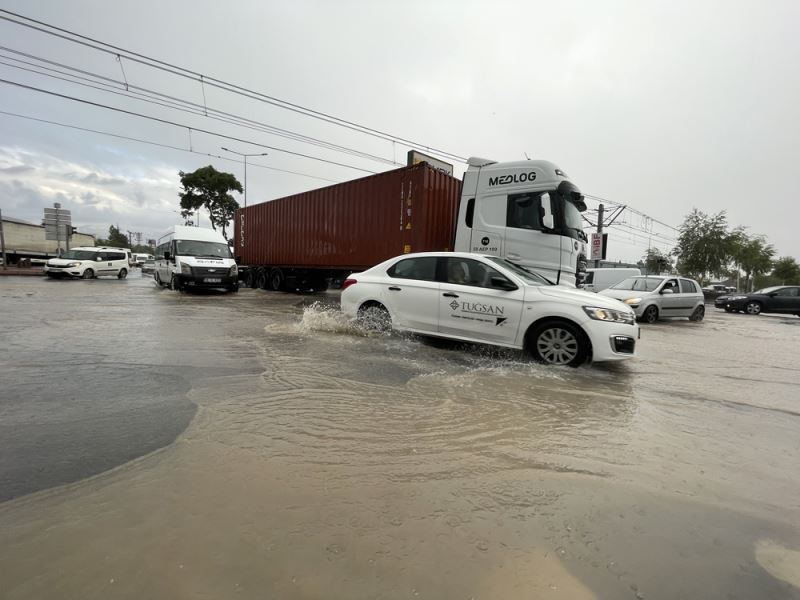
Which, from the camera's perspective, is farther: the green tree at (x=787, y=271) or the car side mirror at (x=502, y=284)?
the green tree at (x=787, y=271)

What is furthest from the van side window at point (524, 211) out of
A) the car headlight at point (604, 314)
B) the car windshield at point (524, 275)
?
the car headlight at point (604, 314)

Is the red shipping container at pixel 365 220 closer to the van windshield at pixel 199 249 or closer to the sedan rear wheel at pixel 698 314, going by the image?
the van windshield at pixel 199 249

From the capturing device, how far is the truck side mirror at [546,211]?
24.4 feet

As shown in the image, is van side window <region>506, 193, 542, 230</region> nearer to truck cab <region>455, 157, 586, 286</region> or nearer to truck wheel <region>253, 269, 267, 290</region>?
truck cab <region>455, 157, 586, 286</region>

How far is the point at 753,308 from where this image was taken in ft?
59.2

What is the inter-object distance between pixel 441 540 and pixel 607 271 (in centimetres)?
1742

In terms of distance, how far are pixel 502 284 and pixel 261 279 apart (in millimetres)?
13006

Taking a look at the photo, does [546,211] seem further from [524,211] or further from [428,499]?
[428,499]

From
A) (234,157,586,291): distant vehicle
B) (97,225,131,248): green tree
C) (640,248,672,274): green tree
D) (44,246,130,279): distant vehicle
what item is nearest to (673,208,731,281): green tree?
(640,248,672,274): green tree

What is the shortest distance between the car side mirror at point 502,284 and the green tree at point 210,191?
32.5 meters

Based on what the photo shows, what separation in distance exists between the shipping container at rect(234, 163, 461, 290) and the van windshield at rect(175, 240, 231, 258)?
1.52 meters

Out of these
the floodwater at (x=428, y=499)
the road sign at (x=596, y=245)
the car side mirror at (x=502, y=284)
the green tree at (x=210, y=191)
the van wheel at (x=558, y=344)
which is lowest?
the floodwater at (x=428, y=499)

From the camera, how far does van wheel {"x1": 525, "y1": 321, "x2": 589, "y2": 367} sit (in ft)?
16.1

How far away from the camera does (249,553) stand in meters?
1.68
